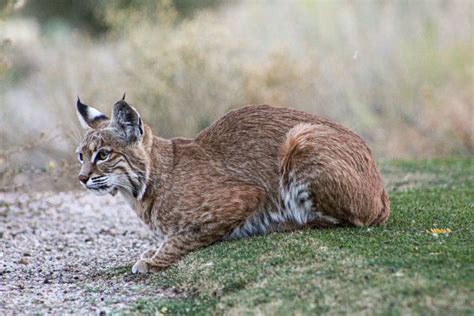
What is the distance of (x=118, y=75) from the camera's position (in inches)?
591

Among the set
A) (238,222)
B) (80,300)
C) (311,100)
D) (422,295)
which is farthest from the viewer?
(311,100)

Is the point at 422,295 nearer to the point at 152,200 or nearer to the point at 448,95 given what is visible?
the point at 152,200

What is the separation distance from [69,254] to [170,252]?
1.71m

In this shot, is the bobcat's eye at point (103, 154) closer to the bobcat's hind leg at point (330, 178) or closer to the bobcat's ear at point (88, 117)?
the bobcat's ear at point (88, 117)

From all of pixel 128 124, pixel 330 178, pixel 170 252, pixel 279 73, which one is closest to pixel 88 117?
pixel 128 124

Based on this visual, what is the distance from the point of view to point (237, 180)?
707 cm

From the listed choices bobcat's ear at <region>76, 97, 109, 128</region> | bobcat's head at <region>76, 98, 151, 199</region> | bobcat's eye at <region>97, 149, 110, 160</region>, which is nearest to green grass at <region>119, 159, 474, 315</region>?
bobcat's head at <region>76, 98, 151, 199</region>

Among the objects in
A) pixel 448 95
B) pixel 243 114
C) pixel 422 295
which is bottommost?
pixel 448 95

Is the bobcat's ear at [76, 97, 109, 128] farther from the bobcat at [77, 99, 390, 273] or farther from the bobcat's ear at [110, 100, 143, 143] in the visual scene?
the bobcat's ear at [110, 100, 143, 143]

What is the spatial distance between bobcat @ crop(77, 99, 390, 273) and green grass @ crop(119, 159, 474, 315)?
19cm

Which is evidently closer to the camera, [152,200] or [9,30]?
[152,200]

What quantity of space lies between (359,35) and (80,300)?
11.4 meters

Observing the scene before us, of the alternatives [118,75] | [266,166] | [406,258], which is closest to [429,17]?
[118,75]

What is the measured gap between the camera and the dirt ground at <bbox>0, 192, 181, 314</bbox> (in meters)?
6.23
